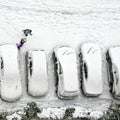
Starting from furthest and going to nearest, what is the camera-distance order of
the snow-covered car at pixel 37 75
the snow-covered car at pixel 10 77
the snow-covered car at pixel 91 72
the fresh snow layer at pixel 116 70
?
the fresh snow layer at pixel 116 70, the snow-covered car at pixel 91 72, the snow-covered car at pixel 37 75, the snow-covered car at pixel 10 77

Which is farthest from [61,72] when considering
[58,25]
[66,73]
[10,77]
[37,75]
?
[58,25]

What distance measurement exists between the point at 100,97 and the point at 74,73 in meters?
0.68

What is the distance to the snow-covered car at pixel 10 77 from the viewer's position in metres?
7.17

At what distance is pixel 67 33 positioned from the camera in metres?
8.00

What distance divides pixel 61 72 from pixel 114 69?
0.90m

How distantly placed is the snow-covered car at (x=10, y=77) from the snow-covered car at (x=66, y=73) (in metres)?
0.65

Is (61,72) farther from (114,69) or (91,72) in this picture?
(114,69)

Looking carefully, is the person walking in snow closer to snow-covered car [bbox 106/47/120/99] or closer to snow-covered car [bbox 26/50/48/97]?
snow-covered car [bbox 26/50/48/97]

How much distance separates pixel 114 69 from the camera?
301 inches

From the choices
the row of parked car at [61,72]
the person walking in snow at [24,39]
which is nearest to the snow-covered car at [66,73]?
the row of parked car at [61,72]

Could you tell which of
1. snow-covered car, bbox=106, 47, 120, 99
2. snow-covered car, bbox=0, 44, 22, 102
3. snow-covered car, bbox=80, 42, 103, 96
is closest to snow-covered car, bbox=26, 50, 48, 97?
snow-covered car, bbox=0, 44, 22, 102

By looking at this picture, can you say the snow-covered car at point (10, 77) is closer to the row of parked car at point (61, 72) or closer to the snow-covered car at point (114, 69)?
the row of parked car at point (61, 72)

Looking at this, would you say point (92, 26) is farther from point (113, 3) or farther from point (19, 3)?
point (19, 3)

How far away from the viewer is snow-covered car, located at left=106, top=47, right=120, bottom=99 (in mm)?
7614
